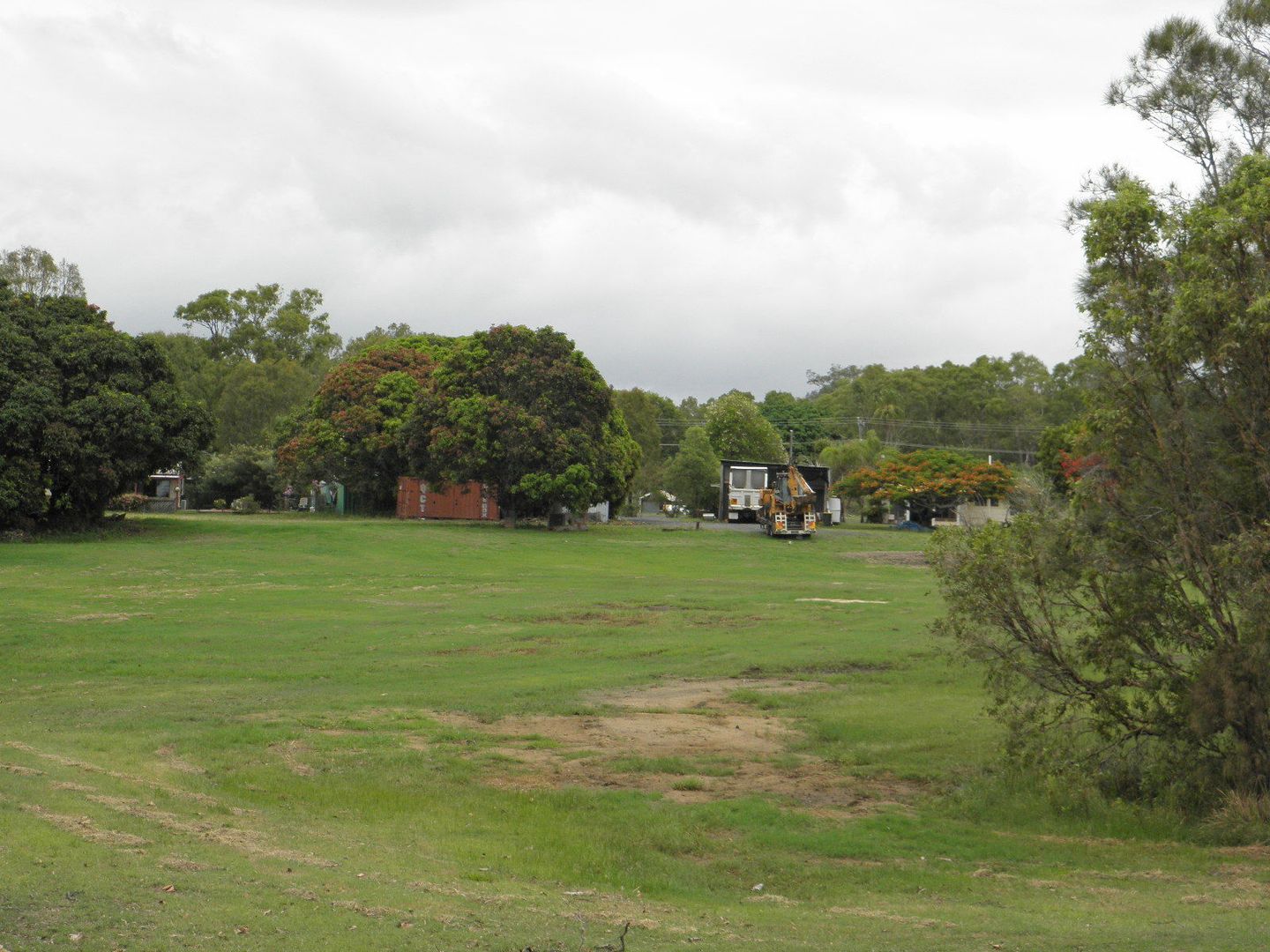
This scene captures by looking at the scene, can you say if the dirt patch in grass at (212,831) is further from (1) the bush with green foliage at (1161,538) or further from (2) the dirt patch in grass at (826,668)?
(2) the dirt patch in grass at (826,668)

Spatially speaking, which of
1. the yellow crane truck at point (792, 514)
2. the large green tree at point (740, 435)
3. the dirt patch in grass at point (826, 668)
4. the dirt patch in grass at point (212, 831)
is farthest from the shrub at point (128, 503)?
the dirt patch in grass at point (212, 831)

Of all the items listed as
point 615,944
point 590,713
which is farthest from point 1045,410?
point 615,944

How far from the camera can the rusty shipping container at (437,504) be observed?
228 feet

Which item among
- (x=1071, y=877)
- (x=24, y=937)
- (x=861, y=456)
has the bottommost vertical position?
(x=1071, y=877)

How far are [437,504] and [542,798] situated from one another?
5705 cm

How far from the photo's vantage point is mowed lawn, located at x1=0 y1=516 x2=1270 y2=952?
8.90 meters

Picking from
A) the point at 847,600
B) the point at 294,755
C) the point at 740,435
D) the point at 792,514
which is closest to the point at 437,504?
the point at 792,514

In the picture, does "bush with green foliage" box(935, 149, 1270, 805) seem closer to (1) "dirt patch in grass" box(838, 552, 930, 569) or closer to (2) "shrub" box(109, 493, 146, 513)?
(1) "dirt patch in grass" box(838, 552, 930, 569)

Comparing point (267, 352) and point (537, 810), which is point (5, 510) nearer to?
point (537, 810)

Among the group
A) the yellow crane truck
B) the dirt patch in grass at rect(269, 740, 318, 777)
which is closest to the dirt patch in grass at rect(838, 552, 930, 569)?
the yellow crane truck

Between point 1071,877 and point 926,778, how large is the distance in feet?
12.3

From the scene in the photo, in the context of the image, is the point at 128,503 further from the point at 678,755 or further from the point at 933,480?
the point at 678,755

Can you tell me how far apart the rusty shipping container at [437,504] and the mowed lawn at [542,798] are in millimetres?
38488

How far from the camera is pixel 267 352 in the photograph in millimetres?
119562
